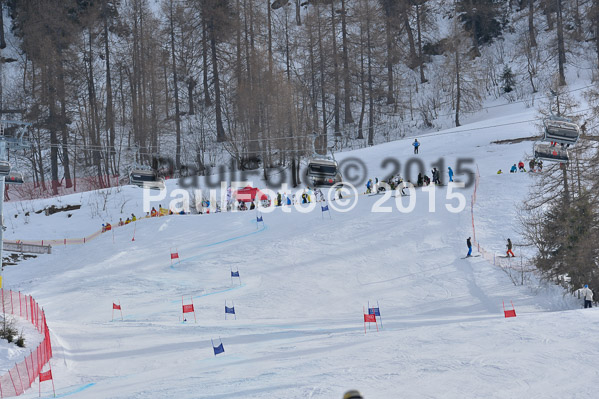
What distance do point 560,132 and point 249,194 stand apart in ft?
73.1

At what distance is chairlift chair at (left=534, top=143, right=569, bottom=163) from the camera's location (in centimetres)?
2295

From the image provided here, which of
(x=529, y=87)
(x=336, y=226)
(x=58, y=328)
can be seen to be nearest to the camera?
(x=58, y=328)

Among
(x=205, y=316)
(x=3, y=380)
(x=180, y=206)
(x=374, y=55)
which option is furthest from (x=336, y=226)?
(x=374, y=55)

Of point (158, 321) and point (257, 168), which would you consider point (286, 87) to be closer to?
point (257, 168)

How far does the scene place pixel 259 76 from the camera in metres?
52.7

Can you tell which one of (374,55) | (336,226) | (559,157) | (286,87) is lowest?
(336,226)

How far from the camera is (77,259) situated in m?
32.0

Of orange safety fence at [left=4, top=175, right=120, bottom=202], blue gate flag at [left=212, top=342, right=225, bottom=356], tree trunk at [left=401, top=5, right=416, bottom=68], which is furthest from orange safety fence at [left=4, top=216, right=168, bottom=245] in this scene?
tree trunk at [left=401, top=5, right=416, bottom=68]

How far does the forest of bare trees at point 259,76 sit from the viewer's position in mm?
50406

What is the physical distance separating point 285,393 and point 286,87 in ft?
120

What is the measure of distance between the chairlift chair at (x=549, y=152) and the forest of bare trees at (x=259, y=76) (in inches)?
941

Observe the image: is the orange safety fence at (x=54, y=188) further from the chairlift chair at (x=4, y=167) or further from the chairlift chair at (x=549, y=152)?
the chairlift chair at (x=549, y=152)

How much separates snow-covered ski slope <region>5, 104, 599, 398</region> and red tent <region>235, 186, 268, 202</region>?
15.0 ft

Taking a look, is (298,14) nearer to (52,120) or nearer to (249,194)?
(52,120)
